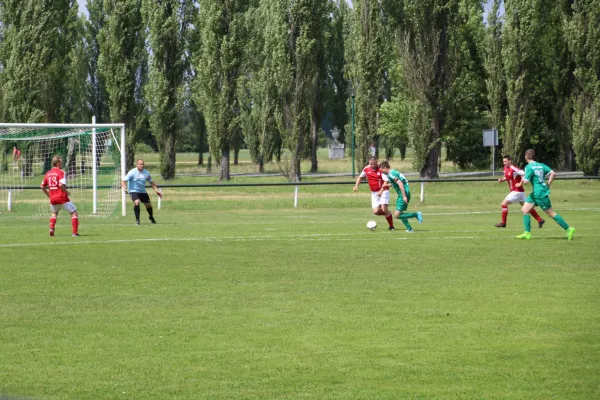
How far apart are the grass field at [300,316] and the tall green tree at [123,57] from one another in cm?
3436

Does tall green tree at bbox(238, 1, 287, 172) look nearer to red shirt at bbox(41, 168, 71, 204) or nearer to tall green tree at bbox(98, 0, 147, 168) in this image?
tall green tree at bbox(98, 0, 147, 168)

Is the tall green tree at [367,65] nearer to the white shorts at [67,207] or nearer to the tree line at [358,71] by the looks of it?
the tree line at [358,71]

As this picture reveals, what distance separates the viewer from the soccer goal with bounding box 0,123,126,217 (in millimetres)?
34281

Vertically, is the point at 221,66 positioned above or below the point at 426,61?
above

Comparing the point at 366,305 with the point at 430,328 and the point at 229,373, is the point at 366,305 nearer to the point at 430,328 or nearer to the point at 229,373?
the point at 430,328

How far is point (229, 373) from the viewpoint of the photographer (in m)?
8.56

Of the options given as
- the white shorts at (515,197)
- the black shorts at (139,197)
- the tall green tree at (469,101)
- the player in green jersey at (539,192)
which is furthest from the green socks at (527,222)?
the tall green tree at (469,101)

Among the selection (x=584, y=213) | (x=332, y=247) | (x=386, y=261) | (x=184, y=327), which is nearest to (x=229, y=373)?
(x=184, y=327)

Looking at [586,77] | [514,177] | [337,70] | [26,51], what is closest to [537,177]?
[514,177]

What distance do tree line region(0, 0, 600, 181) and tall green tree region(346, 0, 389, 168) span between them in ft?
0.28

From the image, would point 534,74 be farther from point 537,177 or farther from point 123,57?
point 537,177

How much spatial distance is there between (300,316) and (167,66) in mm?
47682

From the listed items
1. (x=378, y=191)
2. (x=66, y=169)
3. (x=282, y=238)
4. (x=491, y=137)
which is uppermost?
(x=491, y=137)

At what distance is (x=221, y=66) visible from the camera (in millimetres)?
55969
